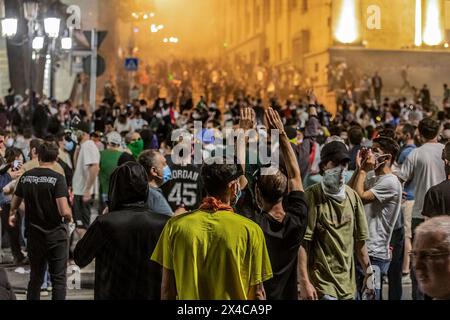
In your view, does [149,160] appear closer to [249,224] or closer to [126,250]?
[126,250]

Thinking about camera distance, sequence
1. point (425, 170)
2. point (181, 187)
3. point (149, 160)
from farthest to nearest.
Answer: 1. point (181, 187)
2. point (425, 170)
3. point (149, 160)

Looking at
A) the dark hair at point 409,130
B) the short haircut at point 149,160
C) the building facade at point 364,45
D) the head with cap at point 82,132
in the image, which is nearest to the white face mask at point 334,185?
the short haircut at point 149,160

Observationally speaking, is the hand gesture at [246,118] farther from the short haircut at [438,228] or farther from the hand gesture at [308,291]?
the short haircut at [438,228]

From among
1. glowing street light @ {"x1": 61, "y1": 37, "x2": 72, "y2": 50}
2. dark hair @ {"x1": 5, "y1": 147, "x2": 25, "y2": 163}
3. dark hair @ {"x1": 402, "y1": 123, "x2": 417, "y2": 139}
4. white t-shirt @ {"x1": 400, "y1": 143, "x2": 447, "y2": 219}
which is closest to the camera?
white t-shirt @ {"x1": 400, "y1": 143, "x2": 447, "y2": 219}

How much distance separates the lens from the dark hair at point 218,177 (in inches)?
176

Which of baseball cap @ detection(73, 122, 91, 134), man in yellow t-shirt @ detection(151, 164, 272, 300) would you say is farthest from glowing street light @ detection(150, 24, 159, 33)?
man in yellow t-shirt @ detection(151, 164, 272, 300)

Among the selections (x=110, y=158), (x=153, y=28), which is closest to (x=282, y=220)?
(x=110, y=158)

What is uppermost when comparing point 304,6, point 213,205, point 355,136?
point 304,6

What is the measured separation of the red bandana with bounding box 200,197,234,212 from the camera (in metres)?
4.41

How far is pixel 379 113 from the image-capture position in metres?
26.8

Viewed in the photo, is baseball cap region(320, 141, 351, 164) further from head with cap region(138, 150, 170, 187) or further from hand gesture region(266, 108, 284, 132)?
head with cap region(138, 150, 170, 187)

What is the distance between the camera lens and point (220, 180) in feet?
14.6

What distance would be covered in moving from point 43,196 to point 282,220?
127 inches

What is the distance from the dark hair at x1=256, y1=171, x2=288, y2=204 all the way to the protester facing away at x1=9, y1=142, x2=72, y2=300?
2956 millimetres
